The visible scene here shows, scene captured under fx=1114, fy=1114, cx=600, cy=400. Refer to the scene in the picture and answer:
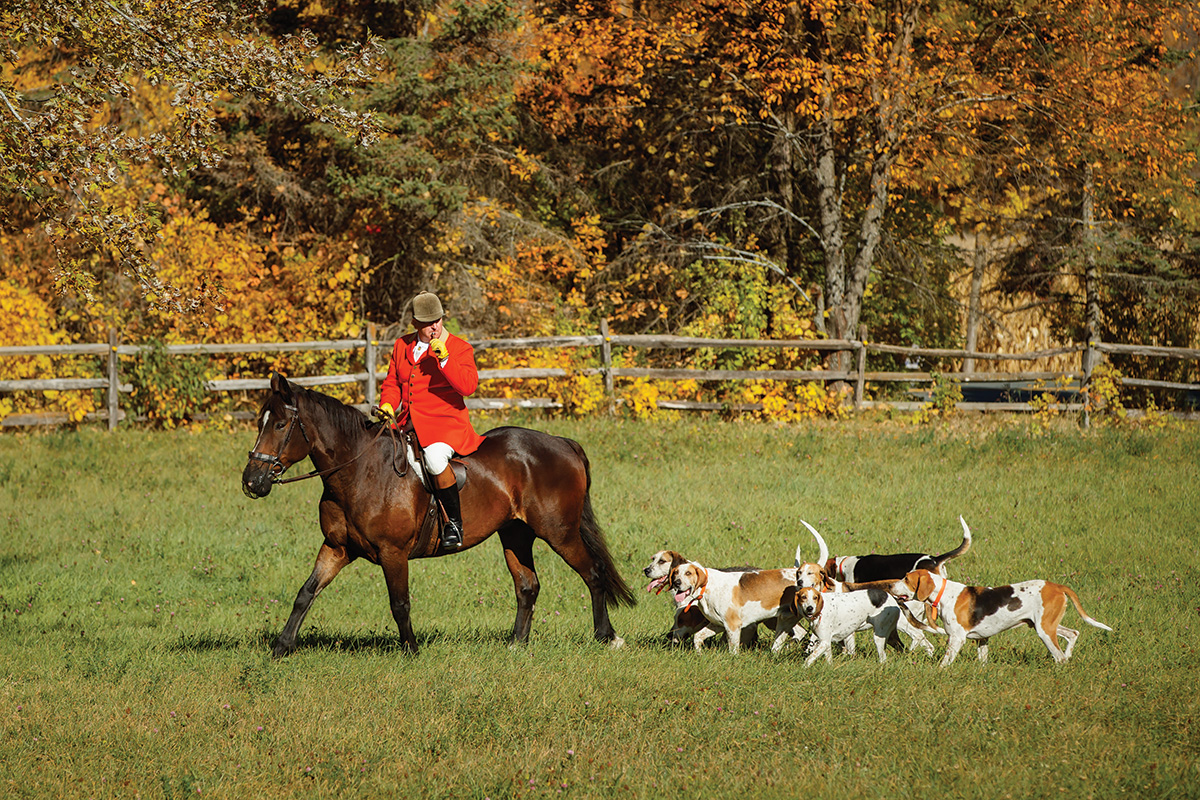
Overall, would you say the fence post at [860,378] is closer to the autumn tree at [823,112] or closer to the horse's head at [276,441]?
the autumn tree at [823,112]

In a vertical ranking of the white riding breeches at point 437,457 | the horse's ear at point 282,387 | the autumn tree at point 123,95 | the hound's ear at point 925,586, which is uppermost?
the autumn tree at point 123,95

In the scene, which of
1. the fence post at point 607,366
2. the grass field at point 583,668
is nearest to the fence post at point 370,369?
the fence post at point 607,366

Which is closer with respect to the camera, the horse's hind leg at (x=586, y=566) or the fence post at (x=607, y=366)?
the horse's hind leg at (x=586, y=566)

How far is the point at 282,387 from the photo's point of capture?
7191mm

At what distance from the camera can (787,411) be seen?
19.4 meters

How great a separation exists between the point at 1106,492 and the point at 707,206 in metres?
13.5

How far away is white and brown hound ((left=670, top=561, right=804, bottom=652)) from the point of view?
7.70 meters

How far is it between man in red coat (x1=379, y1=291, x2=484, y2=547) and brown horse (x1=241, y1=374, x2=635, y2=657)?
0.15 meters

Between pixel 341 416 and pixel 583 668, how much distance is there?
232cm

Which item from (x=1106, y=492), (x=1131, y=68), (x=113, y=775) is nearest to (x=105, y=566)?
(x=113, y=775)

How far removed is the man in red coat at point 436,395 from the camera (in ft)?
24.8

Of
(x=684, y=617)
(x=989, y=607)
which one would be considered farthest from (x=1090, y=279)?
(x=684, y=617)

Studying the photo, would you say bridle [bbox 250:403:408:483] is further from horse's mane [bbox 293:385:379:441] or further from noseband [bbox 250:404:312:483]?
horse's mane [bbox 293:385:379:441]

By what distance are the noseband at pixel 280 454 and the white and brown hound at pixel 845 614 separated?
3435mm
